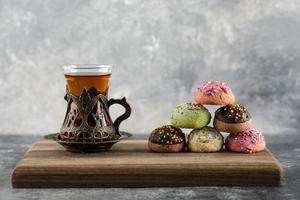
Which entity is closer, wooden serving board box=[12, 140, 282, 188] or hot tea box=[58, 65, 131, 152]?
wooden serving board box=[12, 140, 282, 188]

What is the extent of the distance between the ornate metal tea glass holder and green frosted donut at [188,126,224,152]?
0.19m

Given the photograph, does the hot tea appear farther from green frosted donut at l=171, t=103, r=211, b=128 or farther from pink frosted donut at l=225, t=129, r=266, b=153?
pink frosted donut at l=225, t=129, r=266, b=153

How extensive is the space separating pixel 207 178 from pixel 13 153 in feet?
2.40

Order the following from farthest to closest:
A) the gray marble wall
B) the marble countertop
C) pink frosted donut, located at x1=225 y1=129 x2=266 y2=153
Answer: the gray marble wall → pink frosted donut, located at x1=225 y1=129 x2=266 y2=153 → the marble countertop

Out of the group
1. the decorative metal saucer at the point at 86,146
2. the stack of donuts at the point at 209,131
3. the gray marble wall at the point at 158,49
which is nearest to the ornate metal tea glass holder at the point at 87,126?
the decorative metal saucer at the point at 86,146

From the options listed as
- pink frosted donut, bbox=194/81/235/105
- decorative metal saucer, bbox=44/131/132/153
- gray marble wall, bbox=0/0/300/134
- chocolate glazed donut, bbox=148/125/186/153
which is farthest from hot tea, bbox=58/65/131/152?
gray marble wall, bbox=0/0/300/134

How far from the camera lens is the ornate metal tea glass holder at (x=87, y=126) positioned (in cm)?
211

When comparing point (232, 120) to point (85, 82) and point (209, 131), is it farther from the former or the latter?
point (85, 82)

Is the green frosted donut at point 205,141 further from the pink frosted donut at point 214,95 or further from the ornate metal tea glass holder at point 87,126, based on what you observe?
the ornate metal tea glass holder at point 87,126

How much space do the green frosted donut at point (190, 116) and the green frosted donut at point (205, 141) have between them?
2cm

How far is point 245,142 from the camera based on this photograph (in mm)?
2094

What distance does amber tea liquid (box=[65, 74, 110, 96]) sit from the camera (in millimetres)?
2111

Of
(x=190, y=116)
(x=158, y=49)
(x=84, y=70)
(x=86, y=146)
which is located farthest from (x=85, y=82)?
(x=158, y=49)

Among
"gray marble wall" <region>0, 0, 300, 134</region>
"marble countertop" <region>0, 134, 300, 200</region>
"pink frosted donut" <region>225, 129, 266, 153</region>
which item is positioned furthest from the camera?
"gray marble wall" <region>0, 0, 300, 134</region>
